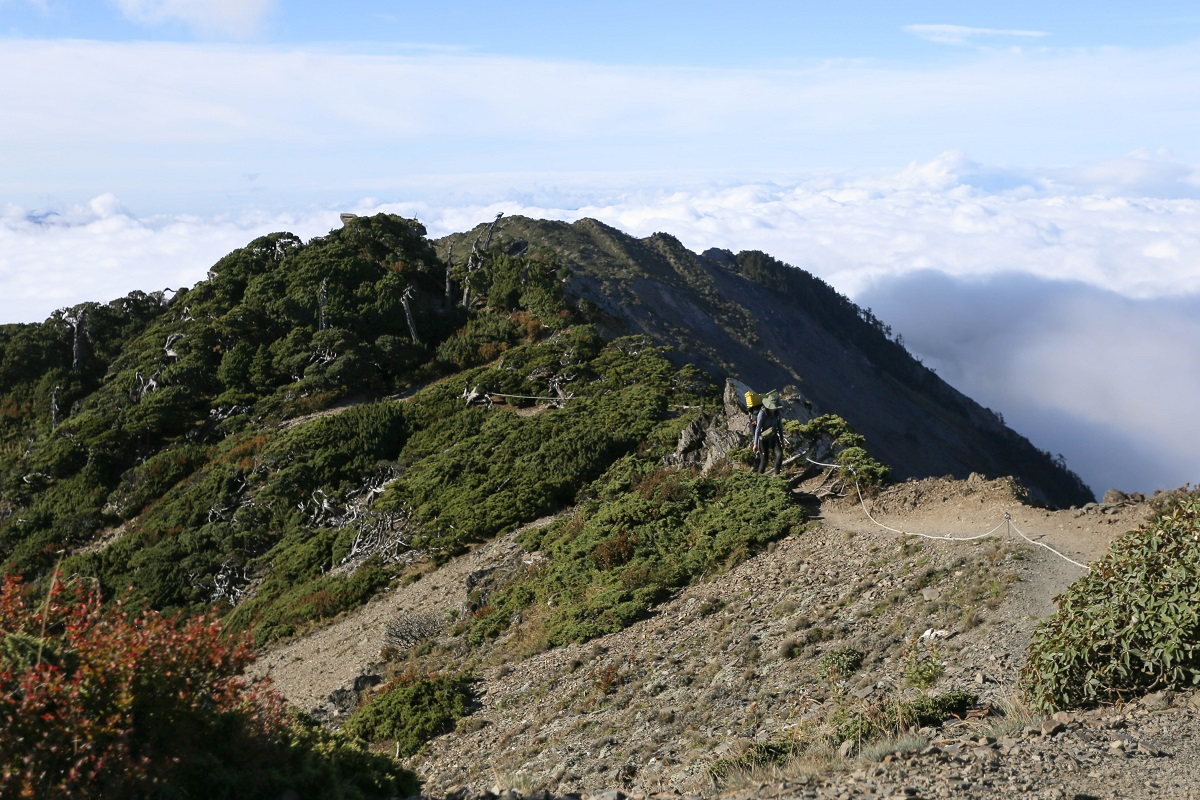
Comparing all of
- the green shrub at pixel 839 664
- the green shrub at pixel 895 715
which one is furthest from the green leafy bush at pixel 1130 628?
the green shrub at pixel 839 664

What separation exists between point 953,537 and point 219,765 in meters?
11.8

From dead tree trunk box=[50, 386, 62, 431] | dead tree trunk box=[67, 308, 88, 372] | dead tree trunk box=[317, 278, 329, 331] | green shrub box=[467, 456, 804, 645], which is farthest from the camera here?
dead tree trunk box=[67, 308, 88, 372]

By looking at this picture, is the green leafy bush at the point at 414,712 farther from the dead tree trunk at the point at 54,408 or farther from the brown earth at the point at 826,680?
the dead tree trunk at the point at 54,408

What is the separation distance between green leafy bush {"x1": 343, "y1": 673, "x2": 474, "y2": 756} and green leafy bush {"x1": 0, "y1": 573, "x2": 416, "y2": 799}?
5.93 metres

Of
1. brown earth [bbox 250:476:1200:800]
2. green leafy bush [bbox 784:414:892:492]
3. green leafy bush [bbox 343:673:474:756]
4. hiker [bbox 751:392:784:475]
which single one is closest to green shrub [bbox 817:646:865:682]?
brown earth [bbox 250:476:1200:800]

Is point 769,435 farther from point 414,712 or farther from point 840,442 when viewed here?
point 414,712

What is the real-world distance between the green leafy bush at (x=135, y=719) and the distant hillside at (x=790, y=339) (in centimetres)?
3547

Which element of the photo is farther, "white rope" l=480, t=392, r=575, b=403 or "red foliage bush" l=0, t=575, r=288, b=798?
"white rope" l=480, t=392, r=575, b=403

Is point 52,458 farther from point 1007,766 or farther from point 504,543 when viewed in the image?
point 1007,766

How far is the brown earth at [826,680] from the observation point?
754 centimetres

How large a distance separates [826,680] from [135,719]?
7.97 meters

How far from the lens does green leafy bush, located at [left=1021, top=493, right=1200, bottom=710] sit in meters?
8.16

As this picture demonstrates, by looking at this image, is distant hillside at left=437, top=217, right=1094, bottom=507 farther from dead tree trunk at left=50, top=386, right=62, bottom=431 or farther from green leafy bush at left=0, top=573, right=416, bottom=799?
green leafy bush at left=0, top=573, right=416, bottom=799

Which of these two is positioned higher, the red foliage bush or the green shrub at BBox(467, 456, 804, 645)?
the red foliage bush
